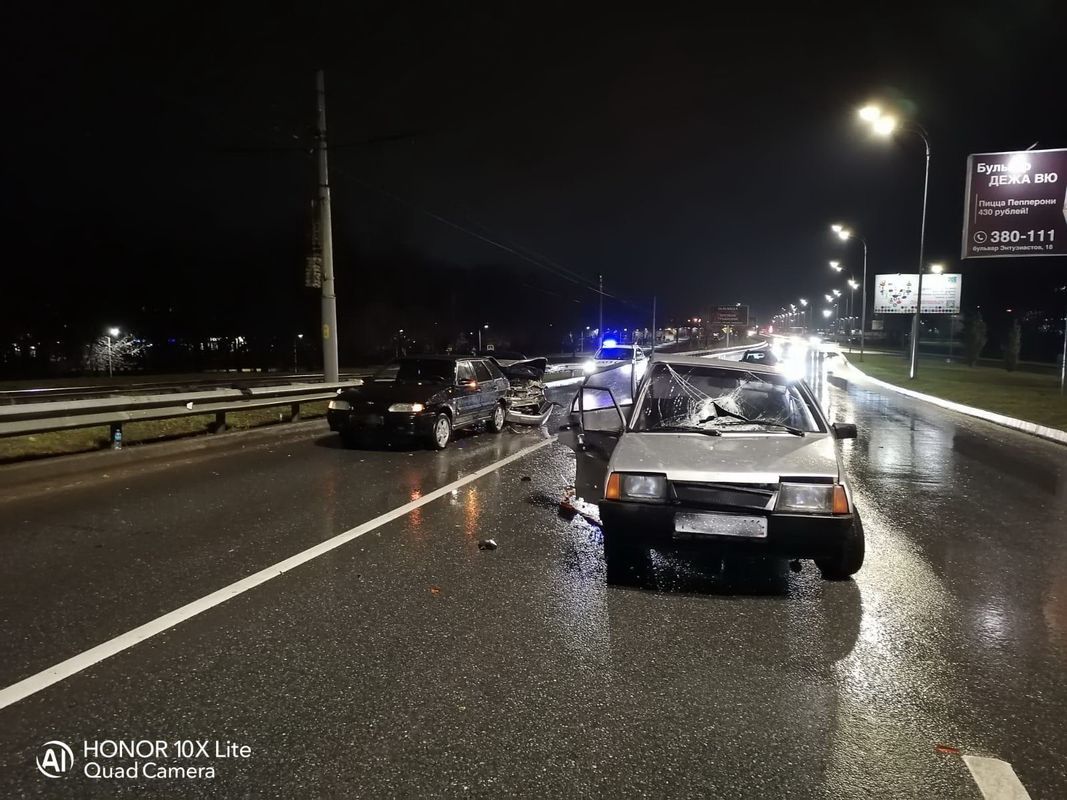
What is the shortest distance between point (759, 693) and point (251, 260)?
65.9 meters

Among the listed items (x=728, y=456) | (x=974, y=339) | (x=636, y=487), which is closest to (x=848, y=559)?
(x=728, y=456)

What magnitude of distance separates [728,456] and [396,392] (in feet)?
25.4

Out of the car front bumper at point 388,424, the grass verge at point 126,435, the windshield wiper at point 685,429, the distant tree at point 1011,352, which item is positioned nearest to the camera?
the windshield wiper at point 685,429

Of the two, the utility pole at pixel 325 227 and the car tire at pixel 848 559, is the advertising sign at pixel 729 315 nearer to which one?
the utility pole at pixel 325 227

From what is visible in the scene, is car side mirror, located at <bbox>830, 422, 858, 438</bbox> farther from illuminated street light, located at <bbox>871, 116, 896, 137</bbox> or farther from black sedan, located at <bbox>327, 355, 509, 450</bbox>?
illuminated street light, located at <bbox>871, 116, 896, 137</bbox>

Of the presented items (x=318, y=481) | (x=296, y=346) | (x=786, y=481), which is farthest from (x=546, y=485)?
(x=296, y=346)

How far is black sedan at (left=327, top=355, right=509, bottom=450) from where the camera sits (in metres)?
11.5

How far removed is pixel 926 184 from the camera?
92.2 feet

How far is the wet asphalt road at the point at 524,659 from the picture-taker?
2.94m

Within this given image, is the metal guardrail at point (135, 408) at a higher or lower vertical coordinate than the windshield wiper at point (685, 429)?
lower

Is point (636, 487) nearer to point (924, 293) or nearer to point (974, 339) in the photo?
point (924, 293)

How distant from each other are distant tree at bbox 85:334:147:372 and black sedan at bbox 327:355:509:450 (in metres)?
48.4

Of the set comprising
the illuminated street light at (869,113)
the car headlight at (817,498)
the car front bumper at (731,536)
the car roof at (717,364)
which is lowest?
the car front bumper at (731,536)

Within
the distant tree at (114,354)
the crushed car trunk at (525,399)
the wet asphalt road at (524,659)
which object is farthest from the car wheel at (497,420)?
the distant tree at (114,354)
